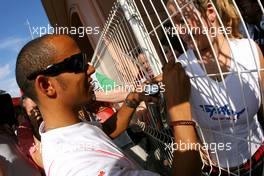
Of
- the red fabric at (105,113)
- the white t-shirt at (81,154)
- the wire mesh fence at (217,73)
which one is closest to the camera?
the white t-shirt at (81,154)

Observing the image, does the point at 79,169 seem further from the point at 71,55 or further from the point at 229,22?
the point at 229,22

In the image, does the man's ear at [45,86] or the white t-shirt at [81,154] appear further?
the man's ear at [45,86]

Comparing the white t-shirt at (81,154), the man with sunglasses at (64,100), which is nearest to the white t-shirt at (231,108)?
the man with sunglasses at (64,100)

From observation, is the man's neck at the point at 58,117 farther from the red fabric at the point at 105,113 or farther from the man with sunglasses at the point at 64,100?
the red fabric at the point at 105,113

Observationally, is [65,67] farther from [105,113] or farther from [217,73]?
[105,113]

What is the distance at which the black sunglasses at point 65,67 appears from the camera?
1.57m

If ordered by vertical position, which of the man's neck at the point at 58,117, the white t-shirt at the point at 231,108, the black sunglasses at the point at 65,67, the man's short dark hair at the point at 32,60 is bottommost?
the white t-shirt at the point at 231,108

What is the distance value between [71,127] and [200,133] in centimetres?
63

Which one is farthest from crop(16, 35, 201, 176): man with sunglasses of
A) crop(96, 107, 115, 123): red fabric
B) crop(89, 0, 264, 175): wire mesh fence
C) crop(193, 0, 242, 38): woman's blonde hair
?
crop(96, 107, 115, 123): red fabric

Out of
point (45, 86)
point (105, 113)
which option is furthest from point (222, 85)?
point (105, 113)

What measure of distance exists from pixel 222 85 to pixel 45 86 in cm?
76

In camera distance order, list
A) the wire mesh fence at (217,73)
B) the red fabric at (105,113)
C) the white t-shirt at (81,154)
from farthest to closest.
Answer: the red fabric at (105,113) < the wire mesh fence at (217,73) < the white t-shirt at (81,154)

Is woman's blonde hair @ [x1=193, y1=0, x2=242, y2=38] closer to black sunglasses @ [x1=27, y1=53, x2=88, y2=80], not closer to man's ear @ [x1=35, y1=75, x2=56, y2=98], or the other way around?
black sunglasses @ [x1=27, y1=53, x2=88, y2=80]

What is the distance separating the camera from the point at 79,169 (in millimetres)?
1239
